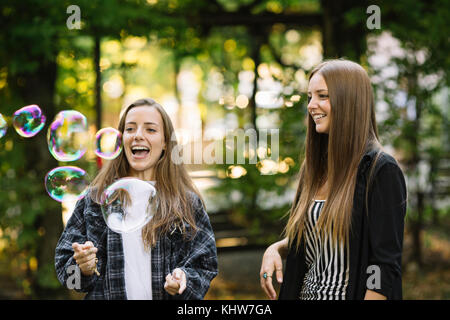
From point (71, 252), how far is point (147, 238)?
34 centimetres

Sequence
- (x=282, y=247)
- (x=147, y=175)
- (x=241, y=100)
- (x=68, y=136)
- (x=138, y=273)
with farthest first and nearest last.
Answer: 1. (x=241, y=100)
2. (x=68, y=136)
3. (x=147, y=175)
4. (x=282, y=247)
5. (x=138, y=273)

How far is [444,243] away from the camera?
282 inches

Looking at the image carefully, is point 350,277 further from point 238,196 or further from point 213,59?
point 213,59

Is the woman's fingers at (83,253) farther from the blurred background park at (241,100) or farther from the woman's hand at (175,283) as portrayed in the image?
the blurred background park at (241,100)

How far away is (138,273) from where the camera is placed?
2096mm

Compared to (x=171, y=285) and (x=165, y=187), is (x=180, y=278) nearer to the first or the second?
(x=171, y=285)

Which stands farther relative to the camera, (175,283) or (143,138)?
(143,138)

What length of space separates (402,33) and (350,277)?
4115mm

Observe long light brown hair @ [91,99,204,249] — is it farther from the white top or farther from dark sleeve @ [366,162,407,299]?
dark sleeve @ [366,162,407,299]

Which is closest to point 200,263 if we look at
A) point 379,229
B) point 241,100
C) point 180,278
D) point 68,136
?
point 180,278

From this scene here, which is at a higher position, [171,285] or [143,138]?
[143,138]

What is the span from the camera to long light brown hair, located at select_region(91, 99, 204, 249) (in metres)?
2.18

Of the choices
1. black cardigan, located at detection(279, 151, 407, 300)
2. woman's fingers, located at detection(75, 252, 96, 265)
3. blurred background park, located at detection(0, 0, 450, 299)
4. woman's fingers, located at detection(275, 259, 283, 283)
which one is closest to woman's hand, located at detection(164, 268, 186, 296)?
woman's fingers, located at detection(75, 252, 96, 265)
